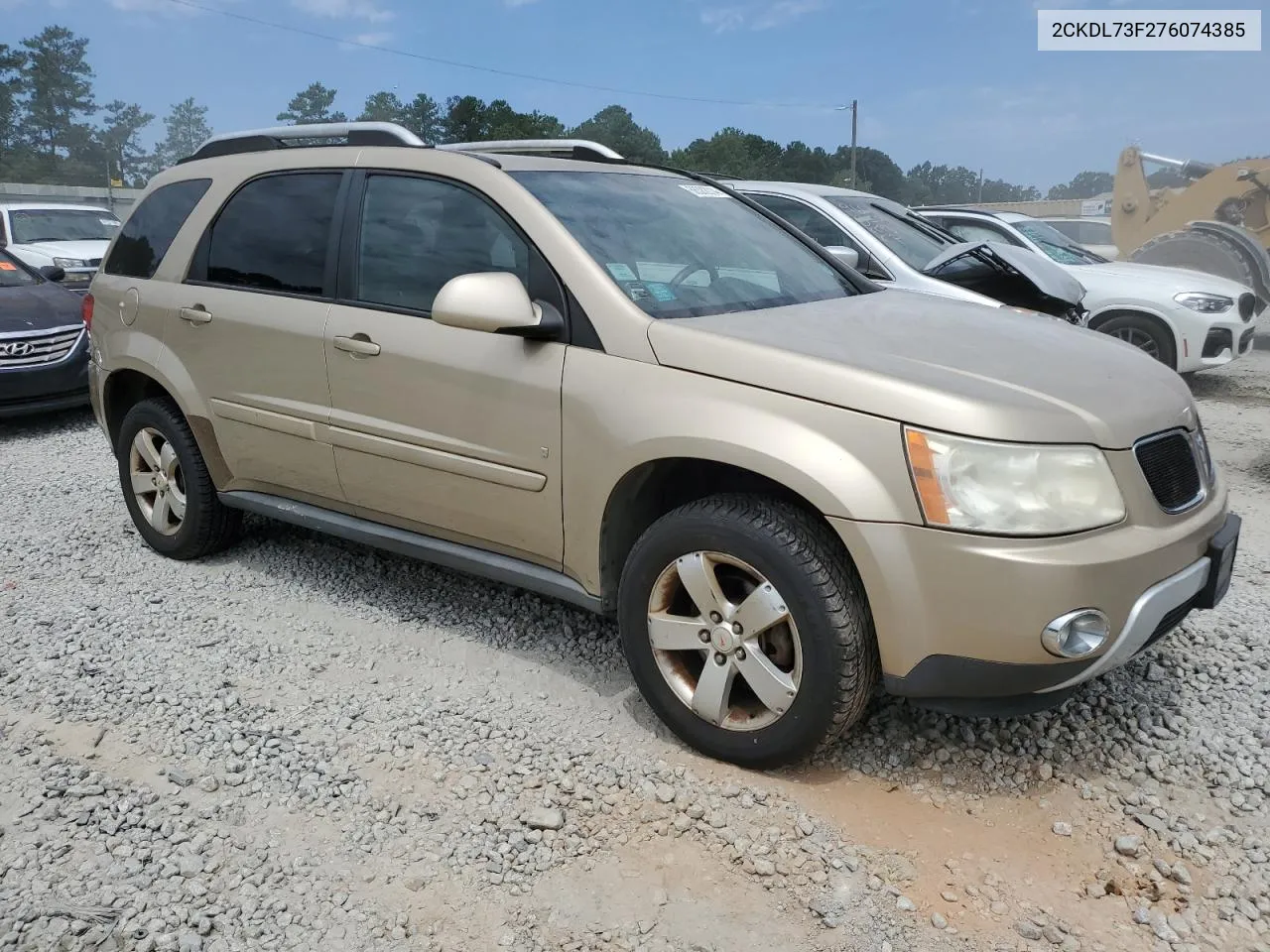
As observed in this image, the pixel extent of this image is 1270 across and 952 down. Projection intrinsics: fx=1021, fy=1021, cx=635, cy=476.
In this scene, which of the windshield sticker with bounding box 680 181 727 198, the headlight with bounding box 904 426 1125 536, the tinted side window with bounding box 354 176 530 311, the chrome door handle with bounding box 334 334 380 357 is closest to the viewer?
the headlight with bounding box 904 426 1125 536

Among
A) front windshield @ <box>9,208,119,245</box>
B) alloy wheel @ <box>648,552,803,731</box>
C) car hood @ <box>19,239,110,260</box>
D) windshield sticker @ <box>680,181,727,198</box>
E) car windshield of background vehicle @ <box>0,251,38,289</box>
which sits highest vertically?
front windshield @ <box>9,208,119,245</box>

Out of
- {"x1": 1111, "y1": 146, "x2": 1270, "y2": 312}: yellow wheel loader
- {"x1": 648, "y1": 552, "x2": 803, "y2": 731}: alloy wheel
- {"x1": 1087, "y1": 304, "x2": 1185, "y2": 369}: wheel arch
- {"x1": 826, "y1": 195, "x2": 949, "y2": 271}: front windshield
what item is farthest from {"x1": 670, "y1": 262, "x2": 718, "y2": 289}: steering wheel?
{"x1": 1111, "y1": 146, "x2": 1270, "y2": 312}: yellow wheel loader

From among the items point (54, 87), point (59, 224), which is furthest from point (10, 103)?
point (59, 224)

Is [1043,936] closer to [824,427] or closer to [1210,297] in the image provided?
[824,427]

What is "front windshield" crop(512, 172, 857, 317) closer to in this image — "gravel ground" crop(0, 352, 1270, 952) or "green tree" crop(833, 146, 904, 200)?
"gravel ground" crop(0, 352, 1270, 952)

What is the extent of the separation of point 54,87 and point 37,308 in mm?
70843

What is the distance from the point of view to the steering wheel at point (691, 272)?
335 centimetres

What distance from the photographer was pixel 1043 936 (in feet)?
7.64

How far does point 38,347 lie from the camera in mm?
7816

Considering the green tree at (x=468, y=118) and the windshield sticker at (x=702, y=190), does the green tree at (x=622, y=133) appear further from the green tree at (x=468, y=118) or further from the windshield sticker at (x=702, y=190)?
the windshield sticker at (x=702, y=190)

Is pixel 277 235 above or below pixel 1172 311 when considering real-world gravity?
above

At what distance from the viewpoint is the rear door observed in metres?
3.85

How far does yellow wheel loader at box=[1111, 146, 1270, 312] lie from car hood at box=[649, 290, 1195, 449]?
33.3 ft

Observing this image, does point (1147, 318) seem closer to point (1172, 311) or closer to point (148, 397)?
point (1172, 311)
